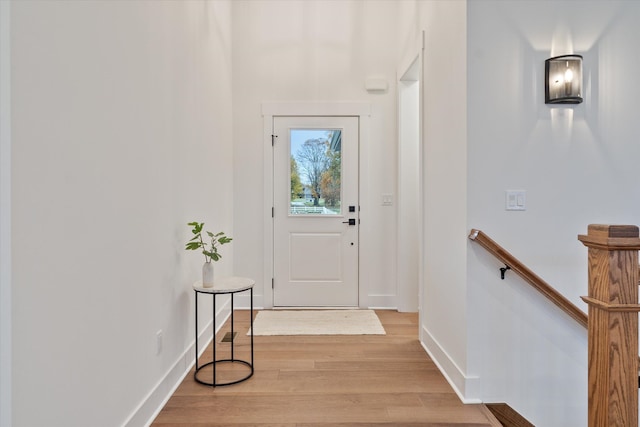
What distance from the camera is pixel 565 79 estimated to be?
6.84 ft

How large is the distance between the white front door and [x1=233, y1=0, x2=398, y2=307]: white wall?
16 centimetres

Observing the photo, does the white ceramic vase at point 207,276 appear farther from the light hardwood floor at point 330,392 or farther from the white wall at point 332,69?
the white wall at point 332,69

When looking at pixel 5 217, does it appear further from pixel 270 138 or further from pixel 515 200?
pixel 270 138

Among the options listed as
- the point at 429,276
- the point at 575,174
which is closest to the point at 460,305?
the point at 429,276

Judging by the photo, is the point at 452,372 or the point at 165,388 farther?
the point at 452,372

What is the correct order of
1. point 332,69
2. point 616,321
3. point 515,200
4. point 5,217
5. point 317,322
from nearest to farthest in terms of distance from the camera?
point 5,217
point 616,321
point 515,200
point 317,322
point 332,69

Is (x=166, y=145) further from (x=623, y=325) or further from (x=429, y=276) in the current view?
(x=623, y=325)

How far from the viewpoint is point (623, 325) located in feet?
3.88

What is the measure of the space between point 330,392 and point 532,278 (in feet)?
4.25

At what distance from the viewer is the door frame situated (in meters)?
3.94

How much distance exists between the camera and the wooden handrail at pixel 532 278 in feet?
6.62

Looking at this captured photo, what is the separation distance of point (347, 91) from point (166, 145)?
2.29 meters

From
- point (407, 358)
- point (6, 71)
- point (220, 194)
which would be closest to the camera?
point (6, 71)

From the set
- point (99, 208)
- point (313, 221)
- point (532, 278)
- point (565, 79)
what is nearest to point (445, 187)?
point (532, 278)
